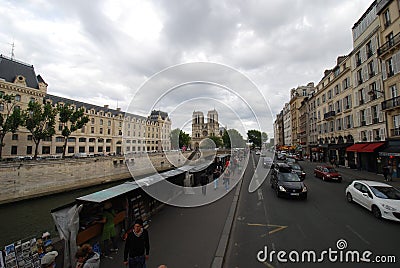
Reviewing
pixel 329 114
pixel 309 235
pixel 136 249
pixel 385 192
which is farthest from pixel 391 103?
pixel 136 249

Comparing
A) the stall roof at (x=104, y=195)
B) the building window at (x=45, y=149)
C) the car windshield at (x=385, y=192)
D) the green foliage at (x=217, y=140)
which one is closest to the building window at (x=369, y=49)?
the car windshield at (x=385, y=192)

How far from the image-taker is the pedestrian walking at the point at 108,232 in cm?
548

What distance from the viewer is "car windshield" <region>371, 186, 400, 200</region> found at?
8741 millimetres

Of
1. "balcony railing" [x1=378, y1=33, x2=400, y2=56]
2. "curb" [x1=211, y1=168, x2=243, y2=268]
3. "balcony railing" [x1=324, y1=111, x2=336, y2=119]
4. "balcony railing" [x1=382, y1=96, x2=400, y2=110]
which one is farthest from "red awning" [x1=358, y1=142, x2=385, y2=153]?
"curb" [x1=211, y1=168, x2=243, y2=268]

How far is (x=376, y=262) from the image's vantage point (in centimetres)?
525

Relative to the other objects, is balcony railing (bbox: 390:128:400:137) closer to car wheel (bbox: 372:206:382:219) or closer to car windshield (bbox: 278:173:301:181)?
car windshield (bbox: 278:173:301:181)

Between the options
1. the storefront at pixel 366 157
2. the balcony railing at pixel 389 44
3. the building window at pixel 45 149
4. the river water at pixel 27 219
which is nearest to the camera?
the river water at pixel 27 219

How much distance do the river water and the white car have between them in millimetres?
16260

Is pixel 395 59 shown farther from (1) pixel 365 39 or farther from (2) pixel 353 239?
(2) pixel 353 239

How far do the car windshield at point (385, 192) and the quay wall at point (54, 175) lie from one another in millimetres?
16304

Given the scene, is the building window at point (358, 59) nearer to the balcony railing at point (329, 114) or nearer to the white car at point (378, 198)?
the balcony railing at point (329, 114)

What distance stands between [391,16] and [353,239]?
26.6 metres

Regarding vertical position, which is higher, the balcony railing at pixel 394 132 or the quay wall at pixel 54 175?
the balcony railing at pixel 394 132

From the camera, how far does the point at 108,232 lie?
5.57 m
